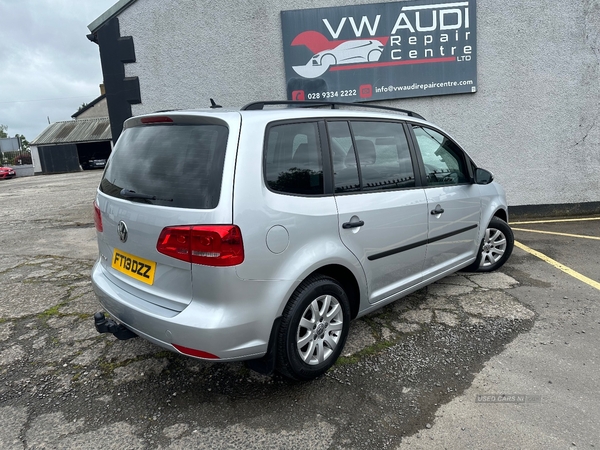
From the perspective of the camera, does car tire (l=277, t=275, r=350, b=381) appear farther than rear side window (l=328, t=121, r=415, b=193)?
No

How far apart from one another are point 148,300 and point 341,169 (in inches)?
55.7

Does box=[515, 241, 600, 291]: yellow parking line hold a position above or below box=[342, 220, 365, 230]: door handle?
below

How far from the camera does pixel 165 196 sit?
2.25m

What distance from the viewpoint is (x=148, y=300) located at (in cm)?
233

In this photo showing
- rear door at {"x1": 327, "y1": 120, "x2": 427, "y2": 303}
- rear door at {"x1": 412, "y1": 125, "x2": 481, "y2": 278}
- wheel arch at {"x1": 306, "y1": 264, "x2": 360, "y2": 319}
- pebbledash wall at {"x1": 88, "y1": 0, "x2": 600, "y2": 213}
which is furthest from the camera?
pebbledash wall at {"x1": 88, "y1": 0, "x2": 600, "y2": 213}

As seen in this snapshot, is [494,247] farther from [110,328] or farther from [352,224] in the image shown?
[110,328]

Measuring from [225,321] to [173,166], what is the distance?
0.90 m

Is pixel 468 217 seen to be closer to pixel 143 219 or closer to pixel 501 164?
pixel 143 219

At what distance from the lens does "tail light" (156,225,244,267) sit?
2.04m

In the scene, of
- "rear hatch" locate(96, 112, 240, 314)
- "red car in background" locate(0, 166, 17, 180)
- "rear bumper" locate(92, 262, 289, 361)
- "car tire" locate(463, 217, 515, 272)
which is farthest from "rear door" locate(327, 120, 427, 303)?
"red car in background" locate(0, 166, 17, 180)

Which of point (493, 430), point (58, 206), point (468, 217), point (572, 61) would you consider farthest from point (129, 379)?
point (58, 206)

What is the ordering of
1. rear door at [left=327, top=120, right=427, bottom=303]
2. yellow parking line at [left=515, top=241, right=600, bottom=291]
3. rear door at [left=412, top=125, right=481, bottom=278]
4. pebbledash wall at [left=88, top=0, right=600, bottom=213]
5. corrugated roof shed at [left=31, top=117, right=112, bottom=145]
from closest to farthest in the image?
rear door at [left=327, top=120, right=427, bottom=303]
rear door at [left=412, top=125, right=481, bottom=278]
yellow parking line at [left=515, top=241, right=600, bottom=291]
pebbledash wall at [left=88, top=0, right=600, bottom=213]
corrugated roof shed at [left=31, top=117, right=112, bottom=145]

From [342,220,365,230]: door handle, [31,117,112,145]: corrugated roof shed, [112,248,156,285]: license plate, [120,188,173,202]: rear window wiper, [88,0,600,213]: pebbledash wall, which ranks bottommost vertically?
[112,248,156,285]: license plate

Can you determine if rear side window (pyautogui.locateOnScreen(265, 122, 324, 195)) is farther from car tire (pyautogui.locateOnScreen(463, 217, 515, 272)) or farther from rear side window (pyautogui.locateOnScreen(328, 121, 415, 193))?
car tire (pyautogui.locateOnScreen(463, 217, 515, 272))
